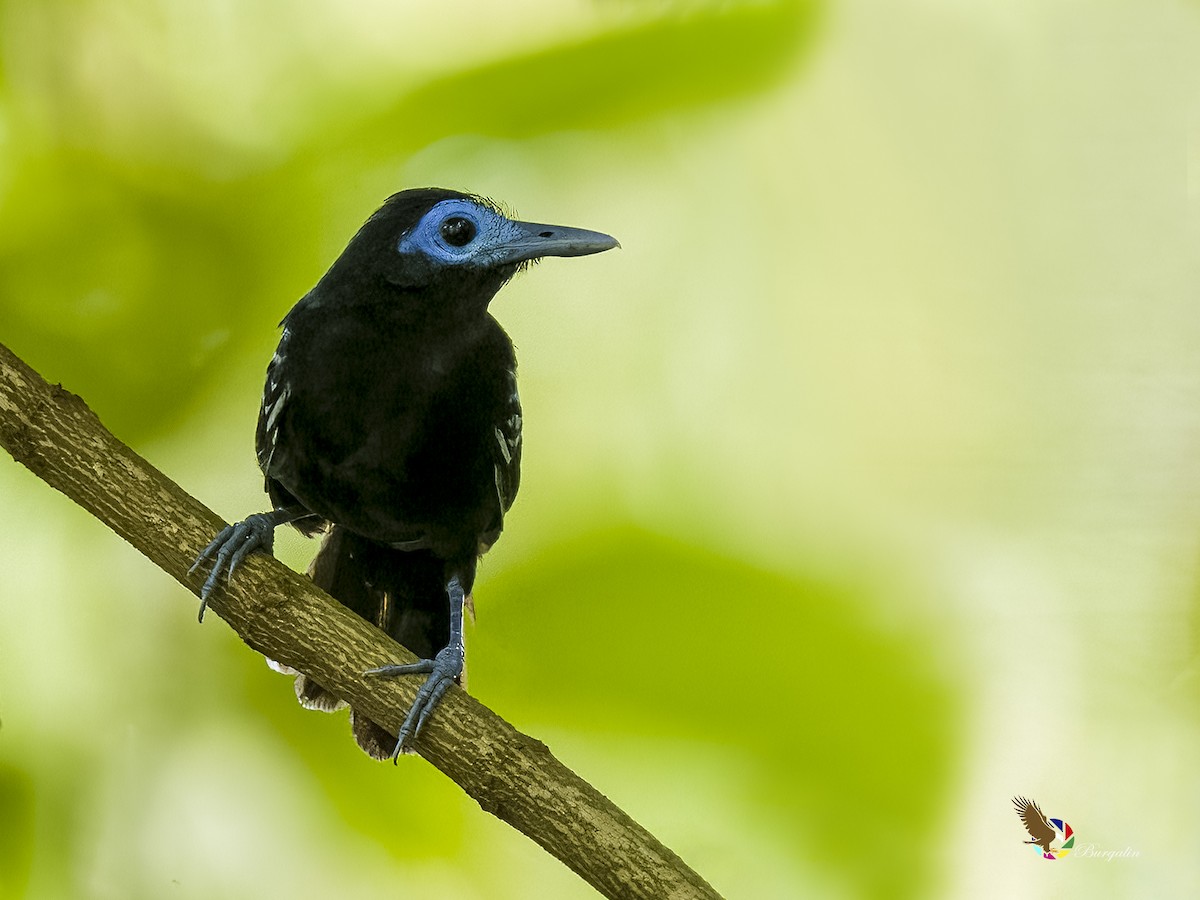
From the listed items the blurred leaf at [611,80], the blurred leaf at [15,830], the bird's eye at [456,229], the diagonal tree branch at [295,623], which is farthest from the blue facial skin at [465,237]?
the blurred leaf at [15,830]

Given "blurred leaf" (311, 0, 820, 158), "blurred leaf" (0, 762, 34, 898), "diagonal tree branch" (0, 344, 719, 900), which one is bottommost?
"blurred leaf" (0, 762, 34, 898)

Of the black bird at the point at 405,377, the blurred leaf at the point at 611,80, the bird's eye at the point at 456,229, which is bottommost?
the black bird at the point at 405,377

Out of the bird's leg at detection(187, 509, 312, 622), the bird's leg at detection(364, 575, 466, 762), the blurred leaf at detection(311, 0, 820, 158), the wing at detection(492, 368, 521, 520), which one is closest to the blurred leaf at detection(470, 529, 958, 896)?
the wing at detection(492, 368, 521, 520)

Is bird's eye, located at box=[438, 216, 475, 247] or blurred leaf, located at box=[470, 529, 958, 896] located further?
blurred leaf, located at box=[470, 529, 958, 896]

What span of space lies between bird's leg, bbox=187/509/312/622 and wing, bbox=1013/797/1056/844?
3.92 feet

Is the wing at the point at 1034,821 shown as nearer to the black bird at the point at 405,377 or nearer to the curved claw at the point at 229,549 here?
the black bird at the point at 405,377

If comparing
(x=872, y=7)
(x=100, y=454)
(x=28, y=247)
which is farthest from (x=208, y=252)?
(x=872, y=7)

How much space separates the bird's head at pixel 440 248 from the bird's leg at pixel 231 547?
0.35 meters

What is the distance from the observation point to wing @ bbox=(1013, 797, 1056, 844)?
68.9 inches

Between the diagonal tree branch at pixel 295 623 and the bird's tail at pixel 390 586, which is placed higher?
the bird's tail at pixel 390 586

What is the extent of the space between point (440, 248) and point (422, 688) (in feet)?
1.93

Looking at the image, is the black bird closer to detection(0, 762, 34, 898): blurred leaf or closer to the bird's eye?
the bird's eye

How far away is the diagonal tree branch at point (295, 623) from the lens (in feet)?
4.53

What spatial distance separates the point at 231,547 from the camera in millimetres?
1487
